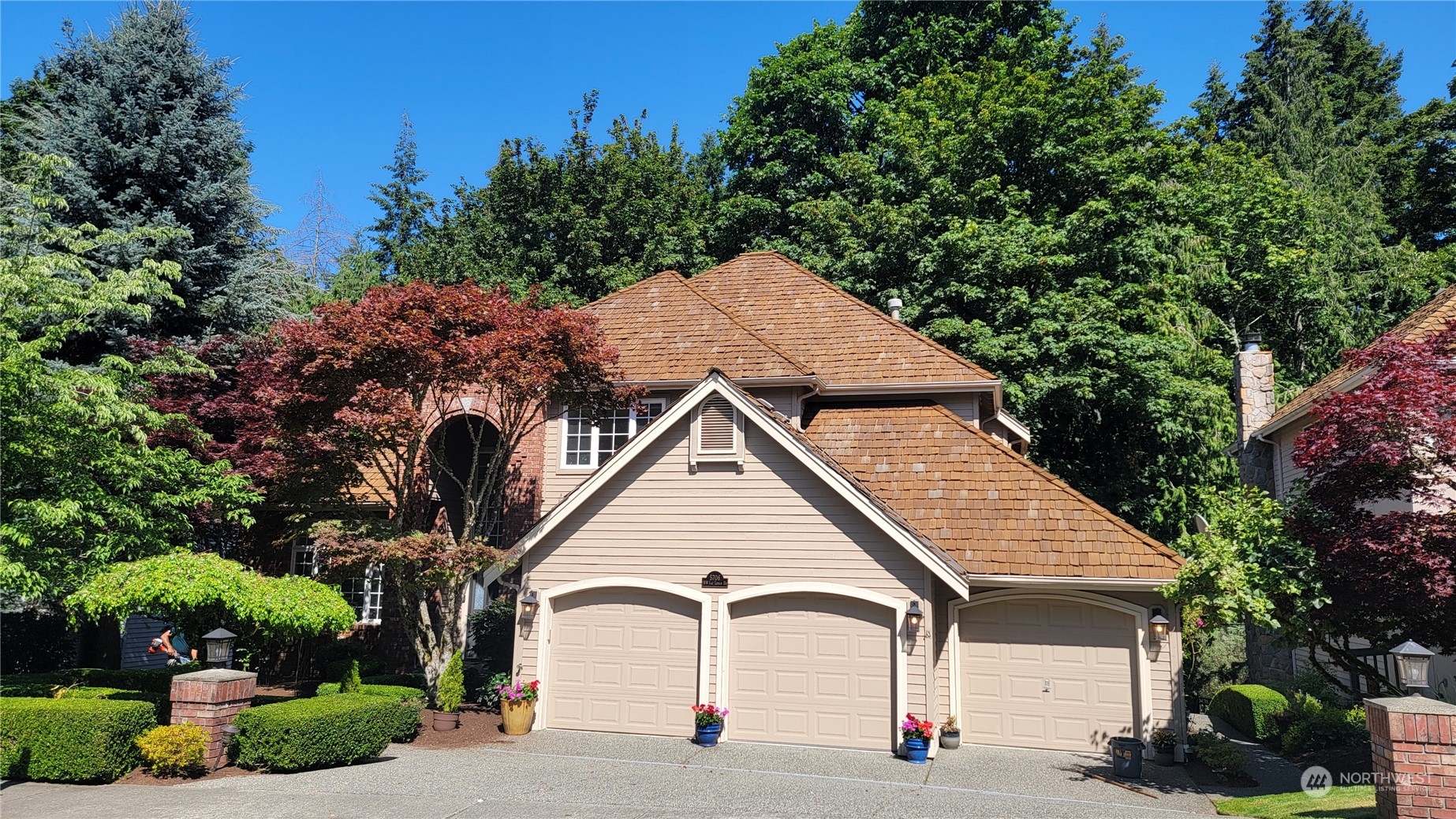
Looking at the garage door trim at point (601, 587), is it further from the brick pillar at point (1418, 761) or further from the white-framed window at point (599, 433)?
the brick pillar at point (1418, 761)

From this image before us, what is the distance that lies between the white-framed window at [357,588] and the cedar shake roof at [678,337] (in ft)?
26.6

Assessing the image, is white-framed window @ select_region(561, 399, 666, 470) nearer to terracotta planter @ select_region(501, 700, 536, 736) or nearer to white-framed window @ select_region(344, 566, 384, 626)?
terracotta planter @ select_region(501, 700, 536, 736)

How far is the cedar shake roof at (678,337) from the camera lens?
16562 mm

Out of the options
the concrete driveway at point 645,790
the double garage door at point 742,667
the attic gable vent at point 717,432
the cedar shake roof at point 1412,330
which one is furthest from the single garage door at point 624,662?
the cedar shake roof at point 1412,330

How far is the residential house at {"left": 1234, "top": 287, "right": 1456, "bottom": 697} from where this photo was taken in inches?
632

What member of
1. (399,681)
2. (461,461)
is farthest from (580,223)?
(399,681)

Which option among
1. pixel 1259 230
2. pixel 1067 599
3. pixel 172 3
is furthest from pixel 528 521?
pixel 1259 230

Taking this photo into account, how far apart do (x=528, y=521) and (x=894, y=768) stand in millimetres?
10420

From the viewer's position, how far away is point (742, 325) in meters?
17.9

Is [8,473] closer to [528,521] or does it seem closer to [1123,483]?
Result: [528,521]

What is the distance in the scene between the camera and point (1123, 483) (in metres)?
22.9

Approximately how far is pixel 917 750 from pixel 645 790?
12.8 ft

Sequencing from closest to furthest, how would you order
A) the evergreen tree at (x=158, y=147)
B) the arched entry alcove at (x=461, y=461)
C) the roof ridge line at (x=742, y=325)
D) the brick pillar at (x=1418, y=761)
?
the brick pillar at (x=1418, y=761), the roof ridge line at (x=742, y=325), the evergreen tree at (x=158, y=147), the arched entry alcove at (x=461, y=461)

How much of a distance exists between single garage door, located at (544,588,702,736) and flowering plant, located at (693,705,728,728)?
398 millimetres
